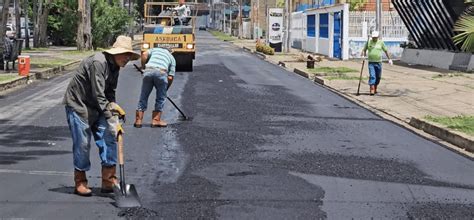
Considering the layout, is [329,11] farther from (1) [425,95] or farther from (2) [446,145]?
(2) [446,145]

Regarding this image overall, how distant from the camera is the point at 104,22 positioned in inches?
1870

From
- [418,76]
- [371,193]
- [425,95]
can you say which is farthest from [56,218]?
[418,76]

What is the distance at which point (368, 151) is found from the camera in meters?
10.5

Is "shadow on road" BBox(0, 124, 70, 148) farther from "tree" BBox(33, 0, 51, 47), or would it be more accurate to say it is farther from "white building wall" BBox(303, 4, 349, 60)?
"tree" BBox(33, 0, 51, 47)

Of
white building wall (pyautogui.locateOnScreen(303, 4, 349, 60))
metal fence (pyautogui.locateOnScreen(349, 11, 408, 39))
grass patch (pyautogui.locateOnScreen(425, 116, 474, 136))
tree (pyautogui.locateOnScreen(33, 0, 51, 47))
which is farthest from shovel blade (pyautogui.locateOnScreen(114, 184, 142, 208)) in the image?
tree (pyautogui.locateOnScreen(33, 0, 51, 47))

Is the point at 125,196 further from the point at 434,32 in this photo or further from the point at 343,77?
the point at 434,32

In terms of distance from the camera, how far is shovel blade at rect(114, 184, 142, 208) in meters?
6.92

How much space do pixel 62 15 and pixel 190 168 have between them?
43263 millimetres

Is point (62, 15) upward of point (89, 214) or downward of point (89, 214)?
upward

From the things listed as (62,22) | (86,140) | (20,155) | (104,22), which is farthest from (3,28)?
(62,22)

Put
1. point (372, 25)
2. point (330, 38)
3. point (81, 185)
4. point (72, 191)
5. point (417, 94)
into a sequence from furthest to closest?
1. point (330, 38)
2. point (372, 25)
3. point (417, 94)
4. point (72, 191)
5. point (81, 185)

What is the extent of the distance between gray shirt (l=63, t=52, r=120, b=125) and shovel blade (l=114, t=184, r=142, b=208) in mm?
780

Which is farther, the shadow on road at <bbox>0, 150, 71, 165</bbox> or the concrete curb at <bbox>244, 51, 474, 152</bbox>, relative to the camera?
the concrete curb at <bbox>244, 51, 474, 152</bbox>

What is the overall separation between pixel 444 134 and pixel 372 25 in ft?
86.3
